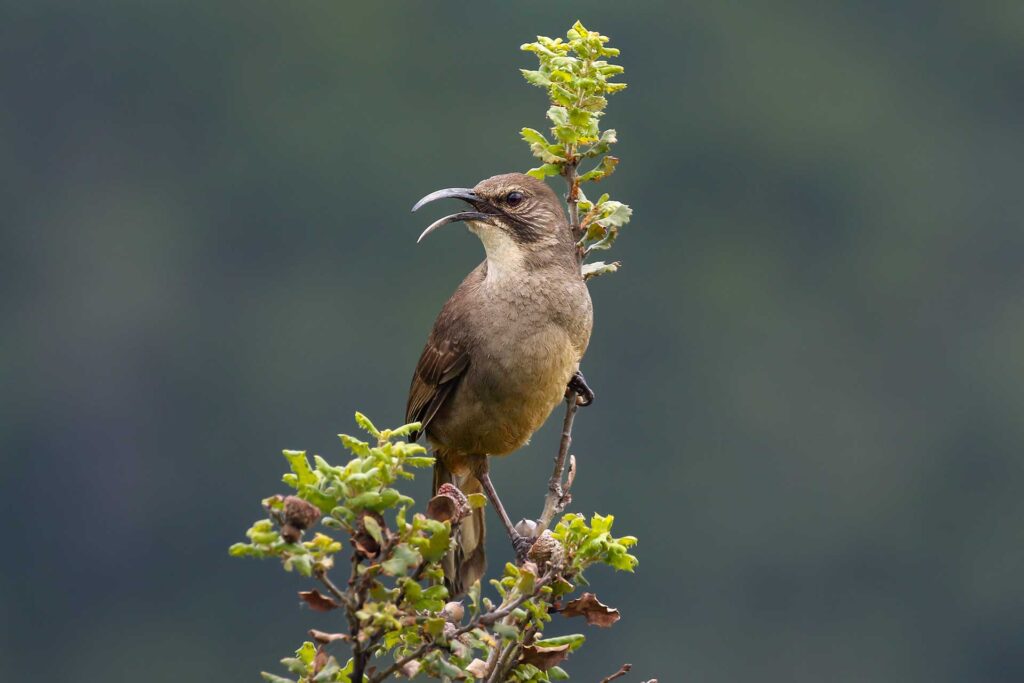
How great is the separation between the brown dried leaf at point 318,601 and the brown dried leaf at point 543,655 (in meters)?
0.77

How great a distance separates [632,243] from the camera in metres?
35.7

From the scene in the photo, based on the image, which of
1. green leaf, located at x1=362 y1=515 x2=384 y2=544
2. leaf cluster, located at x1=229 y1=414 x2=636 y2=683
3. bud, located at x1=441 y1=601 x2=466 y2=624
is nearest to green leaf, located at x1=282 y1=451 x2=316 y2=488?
leaf cluster, located at x1=229 y1=414 x2=636 y2=683

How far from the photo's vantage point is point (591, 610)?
414 cm

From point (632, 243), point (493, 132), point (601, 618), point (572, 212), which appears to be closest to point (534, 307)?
point (572, 212)

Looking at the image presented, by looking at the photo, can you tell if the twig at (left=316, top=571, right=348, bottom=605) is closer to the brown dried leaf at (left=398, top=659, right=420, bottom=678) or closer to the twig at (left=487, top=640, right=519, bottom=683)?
the brown dried leaf at (left=398, top=659, right=420, bottom=678)

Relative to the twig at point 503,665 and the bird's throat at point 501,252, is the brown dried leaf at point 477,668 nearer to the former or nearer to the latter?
the twig at point 503,665

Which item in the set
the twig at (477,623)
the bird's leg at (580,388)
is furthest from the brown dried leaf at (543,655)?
the bird's leg at (580,388)

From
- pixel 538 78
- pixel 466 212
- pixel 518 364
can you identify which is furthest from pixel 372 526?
pixel 466 212

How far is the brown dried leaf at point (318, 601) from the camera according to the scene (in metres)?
3.51

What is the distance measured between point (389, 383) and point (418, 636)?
1038 inches

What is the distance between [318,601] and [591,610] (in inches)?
33.1

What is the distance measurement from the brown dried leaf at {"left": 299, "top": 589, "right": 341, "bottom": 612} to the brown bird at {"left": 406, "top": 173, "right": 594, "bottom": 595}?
6.95ft

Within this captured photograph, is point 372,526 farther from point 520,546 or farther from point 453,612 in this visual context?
point 520,546

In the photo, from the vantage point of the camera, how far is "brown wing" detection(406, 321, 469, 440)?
605 centimetres
